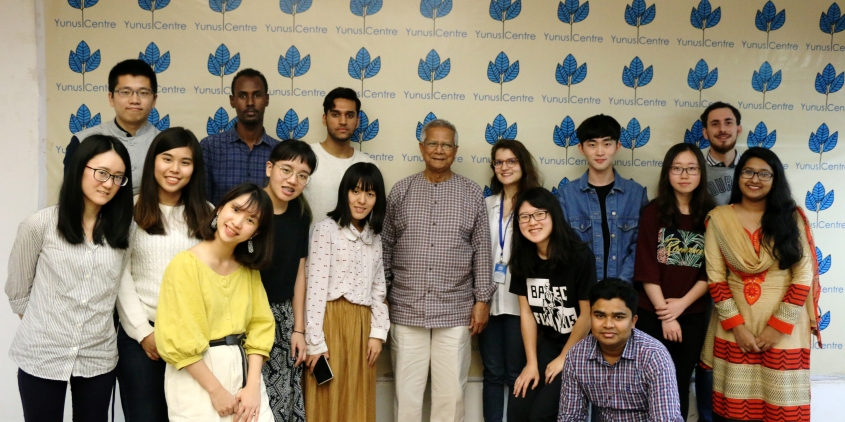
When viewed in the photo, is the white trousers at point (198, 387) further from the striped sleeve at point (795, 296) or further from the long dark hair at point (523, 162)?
the striped sleeve at point (795, 296)

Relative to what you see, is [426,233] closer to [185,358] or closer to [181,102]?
[185,358]

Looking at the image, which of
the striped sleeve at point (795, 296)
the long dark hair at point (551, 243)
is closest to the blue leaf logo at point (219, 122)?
the long dark hair at point (551, 243)

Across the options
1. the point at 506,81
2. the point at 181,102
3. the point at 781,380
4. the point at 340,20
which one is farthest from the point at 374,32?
the point at 781,380

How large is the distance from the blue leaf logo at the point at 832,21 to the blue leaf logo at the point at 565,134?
5.75 ft

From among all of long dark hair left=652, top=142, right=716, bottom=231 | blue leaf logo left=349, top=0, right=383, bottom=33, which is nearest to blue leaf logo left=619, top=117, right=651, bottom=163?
long dark hair left=652, top=142, right=716, bottom=231

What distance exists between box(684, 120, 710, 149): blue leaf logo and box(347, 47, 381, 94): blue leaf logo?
6.54 ft

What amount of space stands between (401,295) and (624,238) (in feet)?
4.09

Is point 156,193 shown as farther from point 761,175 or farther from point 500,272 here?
point 761,175

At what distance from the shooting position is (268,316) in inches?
94.8

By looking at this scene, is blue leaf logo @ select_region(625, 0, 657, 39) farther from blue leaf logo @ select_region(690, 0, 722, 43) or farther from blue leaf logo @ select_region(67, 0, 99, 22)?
blue leaf logo @ select_region(67, 0, 99, 22)

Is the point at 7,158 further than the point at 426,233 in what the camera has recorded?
Yes

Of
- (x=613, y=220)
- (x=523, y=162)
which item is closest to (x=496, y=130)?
(x=523, y=162)

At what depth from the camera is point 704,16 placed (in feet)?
12.3

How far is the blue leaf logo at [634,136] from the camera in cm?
376
